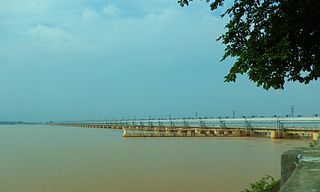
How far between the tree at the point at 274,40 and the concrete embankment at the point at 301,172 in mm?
3383

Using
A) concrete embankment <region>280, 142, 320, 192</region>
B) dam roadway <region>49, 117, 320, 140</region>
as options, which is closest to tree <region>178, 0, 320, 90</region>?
concrete embankment <region>280, 142, 320, 192</region>

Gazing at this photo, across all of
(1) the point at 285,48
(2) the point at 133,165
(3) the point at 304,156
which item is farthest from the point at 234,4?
(2) the point at 133,165

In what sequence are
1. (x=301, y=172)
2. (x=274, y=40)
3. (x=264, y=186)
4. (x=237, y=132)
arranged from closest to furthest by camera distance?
(x=301, y=172) < (x=274, y=40) < (x=264, y=186) < (x=237, y=132)

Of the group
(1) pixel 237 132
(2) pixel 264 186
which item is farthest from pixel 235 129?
(2) pixel 264 186

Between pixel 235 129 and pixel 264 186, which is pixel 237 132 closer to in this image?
pixel 235 129

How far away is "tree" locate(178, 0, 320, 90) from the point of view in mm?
6828

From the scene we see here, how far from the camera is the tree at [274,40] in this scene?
6828 mm

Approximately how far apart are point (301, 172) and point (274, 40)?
465 cm

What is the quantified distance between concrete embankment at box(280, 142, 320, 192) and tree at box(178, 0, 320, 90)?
11.1 feet

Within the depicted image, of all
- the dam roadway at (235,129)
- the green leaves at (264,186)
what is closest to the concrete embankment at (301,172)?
the green leaves at (264,186)

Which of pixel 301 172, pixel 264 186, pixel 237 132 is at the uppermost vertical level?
pixel 301 172

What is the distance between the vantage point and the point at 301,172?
8.20 feet

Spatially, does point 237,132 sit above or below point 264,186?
below

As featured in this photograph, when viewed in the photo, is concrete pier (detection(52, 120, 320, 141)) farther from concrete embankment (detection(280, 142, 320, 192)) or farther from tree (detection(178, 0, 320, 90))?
concrete embankment (detection(280, 142, 320, 192))
